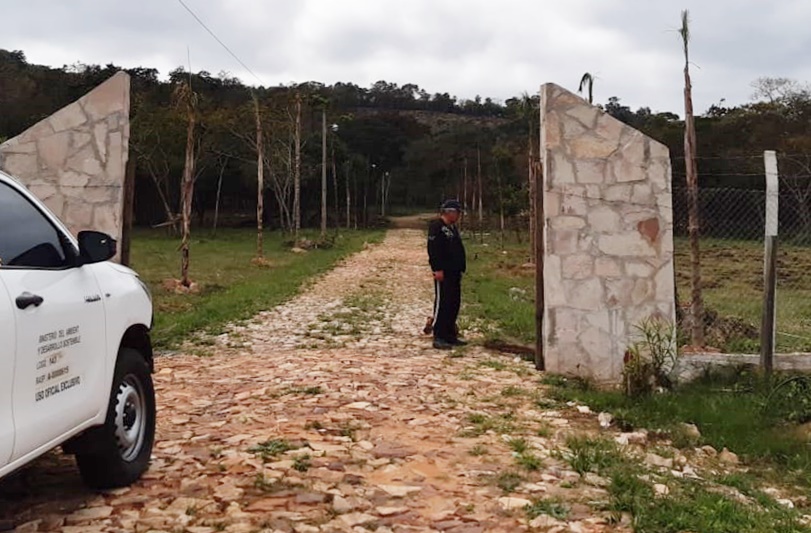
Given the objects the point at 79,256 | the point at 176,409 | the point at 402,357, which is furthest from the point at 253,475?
the point at 402,357

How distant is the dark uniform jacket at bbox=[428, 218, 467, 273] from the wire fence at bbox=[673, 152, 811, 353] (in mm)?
2562

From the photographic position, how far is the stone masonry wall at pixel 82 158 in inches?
337

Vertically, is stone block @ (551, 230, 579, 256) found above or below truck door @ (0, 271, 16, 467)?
above

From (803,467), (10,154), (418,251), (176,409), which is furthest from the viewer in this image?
(418,251)

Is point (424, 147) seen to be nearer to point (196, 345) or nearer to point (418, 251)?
point (418, 251)

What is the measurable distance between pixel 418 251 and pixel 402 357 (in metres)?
23.5

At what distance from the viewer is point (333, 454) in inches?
194

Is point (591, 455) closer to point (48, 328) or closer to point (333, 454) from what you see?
point (333, 454)

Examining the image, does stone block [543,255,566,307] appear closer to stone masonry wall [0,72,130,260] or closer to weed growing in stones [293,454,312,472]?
weed growing in stones [293,454,312,472]

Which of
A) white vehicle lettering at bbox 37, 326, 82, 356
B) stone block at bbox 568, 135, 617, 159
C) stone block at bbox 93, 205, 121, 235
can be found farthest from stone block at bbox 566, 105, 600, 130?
white vehicle lettering at bbox 37, 326, 82, 356

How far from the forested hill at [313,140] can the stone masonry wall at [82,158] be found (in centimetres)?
734

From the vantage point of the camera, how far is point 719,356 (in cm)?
748

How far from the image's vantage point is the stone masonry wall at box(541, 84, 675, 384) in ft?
25.4

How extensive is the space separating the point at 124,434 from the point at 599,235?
5.21 m
